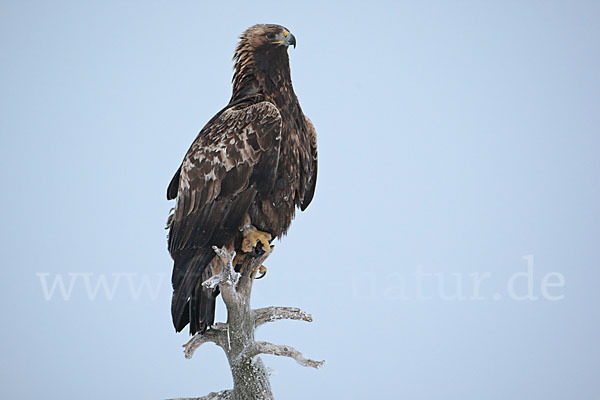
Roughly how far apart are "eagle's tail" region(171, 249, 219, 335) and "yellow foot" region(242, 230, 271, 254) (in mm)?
267

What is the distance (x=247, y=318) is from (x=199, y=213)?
0.88 m

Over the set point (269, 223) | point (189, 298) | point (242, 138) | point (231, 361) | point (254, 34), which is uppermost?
point (254, 34)

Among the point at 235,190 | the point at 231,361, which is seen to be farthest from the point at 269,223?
the point at 231,361

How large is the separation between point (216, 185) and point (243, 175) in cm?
23

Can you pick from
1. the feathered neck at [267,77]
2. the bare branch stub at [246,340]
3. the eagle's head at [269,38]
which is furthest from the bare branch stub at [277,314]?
the eagle's head at [269,38]

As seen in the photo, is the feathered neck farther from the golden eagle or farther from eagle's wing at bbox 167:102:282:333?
eagle's wing at bbox 167:102:282:333

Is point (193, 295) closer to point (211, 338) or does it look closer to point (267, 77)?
point (211, 338)

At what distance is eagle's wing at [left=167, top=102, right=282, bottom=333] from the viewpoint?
197 inches

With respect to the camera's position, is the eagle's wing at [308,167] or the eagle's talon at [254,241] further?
the eagle's wing at [308,167]

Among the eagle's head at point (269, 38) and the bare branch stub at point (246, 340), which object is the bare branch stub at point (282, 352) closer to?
the bare branch stub at point (246, 340)

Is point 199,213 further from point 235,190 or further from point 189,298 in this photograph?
point 189,298

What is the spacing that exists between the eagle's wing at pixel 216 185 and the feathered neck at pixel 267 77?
171 millimetres

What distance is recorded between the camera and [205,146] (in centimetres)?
520

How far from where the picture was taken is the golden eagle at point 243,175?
5.02m
